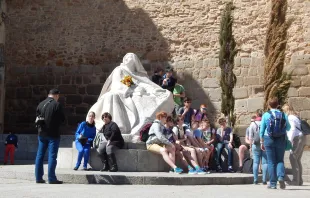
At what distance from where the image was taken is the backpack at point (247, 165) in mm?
13312

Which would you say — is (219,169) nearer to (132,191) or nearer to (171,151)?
(171,151)

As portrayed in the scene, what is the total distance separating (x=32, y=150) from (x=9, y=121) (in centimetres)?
501

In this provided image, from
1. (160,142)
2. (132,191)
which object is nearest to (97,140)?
(160,142)

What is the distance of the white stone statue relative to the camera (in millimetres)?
12359

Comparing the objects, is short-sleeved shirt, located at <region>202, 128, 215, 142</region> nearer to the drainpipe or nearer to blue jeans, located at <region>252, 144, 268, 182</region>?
blue jeans, located at <region>252, 144, 268, 182</region>

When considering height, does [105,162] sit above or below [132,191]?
above

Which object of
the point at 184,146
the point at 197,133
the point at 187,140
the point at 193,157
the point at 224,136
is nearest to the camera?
the point at 193,157

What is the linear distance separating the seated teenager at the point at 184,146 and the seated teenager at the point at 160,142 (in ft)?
1.17

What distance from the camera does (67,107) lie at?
21.5m

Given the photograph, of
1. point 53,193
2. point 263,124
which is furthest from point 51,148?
point 263,124

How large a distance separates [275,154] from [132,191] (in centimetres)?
224

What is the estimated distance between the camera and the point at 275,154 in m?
10.1

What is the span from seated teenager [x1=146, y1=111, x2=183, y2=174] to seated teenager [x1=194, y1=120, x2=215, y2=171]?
119 centimetres

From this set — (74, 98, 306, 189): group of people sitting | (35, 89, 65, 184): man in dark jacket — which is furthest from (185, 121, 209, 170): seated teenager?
(35, 89, 65, 184): man in dark jacket
